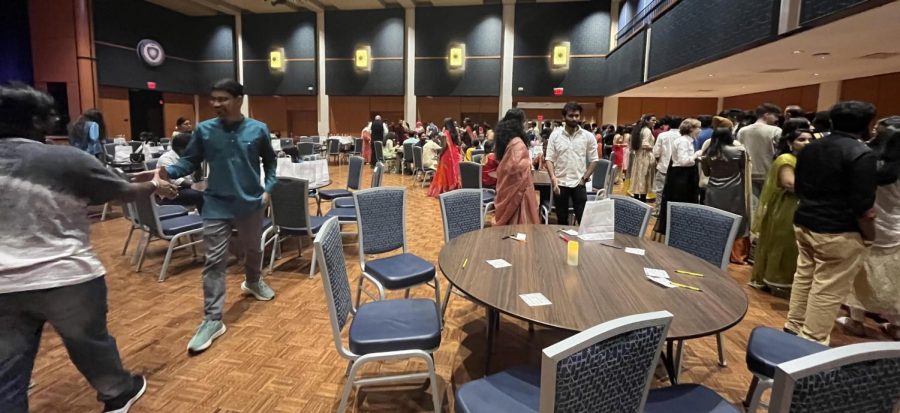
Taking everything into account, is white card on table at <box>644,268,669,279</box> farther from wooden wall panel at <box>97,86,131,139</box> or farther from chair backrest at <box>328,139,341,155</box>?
wooden wall panel at <box>97,86,131,139</box>

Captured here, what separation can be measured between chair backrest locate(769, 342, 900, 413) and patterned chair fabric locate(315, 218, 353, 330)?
1.44 metres

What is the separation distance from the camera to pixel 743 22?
496 centimetres

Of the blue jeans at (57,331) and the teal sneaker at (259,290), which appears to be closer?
the blue jeans at (57,331)

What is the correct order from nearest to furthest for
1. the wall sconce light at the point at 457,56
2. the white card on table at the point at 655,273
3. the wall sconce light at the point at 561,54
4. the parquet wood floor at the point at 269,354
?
1. the white card on table at the point at 655,273
2. the parquet wood floor at the point at 269,354
3. the wall sconce light at the point at 561,54
4. the wall sconce light at the point at 457,56

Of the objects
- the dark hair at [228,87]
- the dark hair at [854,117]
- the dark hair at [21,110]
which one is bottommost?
the dark hair at [21,110]

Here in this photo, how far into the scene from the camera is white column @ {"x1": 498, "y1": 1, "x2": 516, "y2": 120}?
48.5 ft

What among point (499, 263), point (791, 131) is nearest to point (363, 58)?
point (791, 131)

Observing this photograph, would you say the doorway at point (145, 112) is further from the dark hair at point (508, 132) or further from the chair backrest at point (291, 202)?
the dark hair at point (508, 132)

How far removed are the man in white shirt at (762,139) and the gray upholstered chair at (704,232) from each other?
2.24 meters

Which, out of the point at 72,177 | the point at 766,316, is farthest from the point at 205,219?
the point at 766,316

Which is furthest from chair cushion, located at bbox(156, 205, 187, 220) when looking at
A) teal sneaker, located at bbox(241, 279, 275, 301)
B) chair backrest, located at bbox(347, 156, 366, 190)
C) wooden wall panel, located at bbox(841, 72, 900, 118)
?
wooden wall panel, located at bbox(841, 72, 900, 118)

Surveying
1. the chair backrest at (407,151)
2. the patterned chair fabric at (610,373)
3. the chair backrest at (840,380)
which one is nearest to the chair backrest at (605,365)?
the patterned chair fabric at (610,373)

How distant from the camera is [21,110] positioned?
163 centimetres

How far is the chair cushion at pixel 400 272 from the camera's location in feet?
8.76
